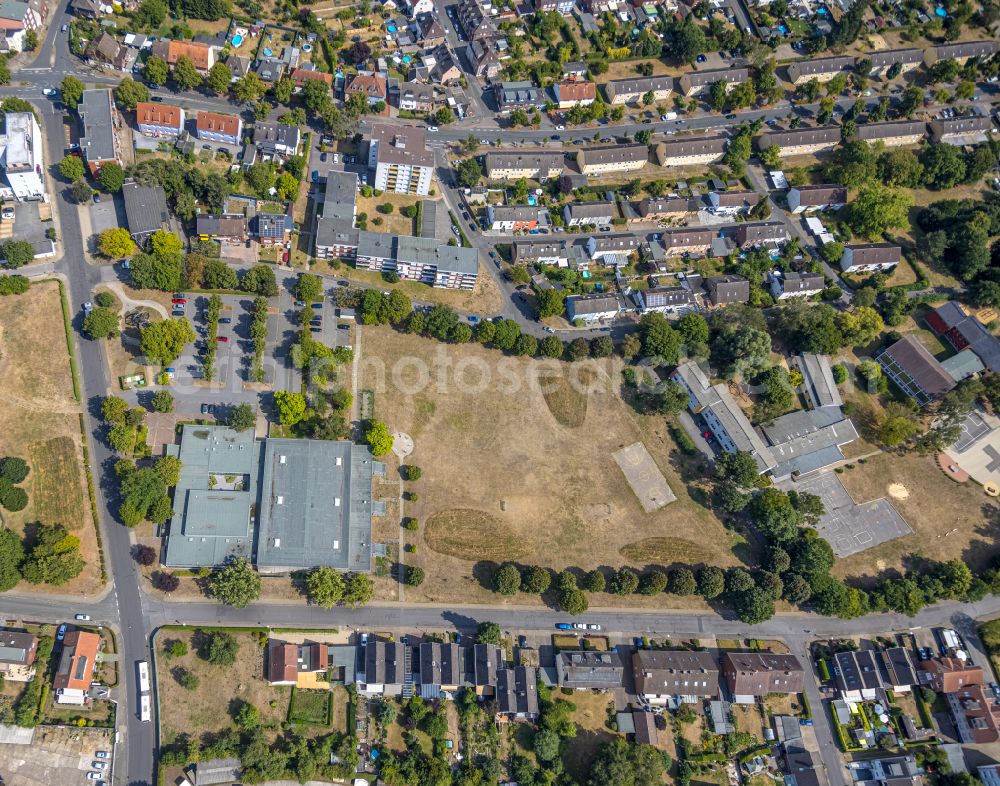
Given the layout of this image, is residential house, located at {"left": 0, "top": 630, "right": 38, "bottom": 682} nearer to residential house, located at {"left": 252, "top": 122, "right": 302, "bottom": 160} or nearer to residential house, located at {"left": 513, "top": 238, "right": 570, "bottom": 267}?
residential house, located at {"left": 252, "top": 122, "right": 302, "bottom": 160}

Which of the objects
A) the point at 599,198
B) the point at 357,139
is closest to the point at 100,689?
the point at 357,139

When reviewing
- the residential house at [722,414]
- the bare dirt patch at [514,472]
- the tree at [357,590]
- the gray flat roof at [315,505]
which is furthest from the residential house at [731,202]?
the tree at [357,590]

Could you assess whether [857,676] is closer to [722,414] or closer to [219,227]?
[722,414]

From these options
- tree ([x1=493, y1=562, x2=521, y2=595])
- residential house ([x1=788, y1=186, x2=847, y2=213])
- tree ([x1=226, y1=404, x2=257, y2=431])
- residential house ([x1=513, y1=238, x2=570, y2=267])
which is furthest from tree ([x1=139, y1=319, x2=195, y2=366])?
residential house ([x1=788, y1=186, x2=847, y2=213])

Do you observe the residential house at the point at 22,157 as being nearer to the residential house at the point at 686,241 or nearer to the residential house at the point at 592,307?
the residential house at the point at 592,307

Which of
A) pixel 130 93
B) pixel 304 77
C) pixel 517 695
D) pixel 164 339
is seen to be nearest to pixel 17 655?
pixel 164 339

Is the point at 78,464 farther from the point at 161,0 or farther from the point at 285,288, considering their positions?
the point at 161,0
